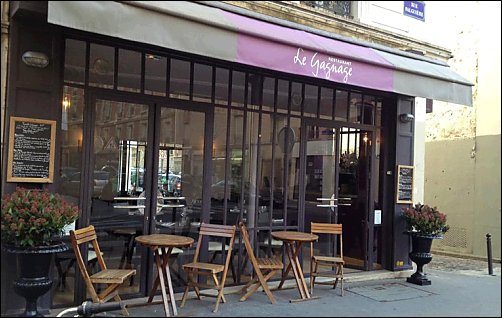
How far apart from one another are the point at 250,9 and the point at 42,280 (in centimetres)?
366

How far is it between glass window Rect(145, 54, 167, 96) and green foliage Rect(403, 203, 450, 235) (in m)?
3.74

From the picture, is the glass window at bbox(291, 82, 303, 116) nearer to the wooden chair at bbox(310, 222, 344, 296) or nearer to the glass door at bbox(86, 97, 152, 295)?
the wooden chair at bbox(310, 222, 344, 296)

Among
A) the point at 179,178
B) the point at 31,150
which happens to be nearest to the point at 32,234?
the point at 31,150

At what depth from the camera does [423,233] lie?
6.44m

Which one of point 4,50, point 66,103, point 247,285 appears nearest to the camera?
point 4,50

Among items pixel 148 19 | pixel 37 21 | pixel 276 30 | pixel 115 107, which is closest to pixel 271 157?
pixel 276 30

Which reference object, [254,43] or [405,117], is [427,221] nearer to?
[405,117]

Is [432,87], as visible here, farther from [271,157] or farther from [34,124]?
[34,124]

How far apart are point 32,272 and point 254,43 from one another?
9.32 feet

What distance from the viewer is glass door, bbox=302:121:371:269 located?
6488 mm

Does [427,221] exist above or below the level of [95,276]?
above

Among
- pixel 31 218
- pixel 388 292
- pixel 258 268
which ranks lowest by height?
pixel 388 292

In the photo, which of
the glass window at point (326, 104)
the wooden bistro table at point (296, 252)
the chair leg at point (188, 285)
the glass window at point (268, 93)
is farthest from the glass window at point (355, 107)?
the chair leg at point (188, 285)

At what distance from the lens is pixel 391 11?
23.6 feet
